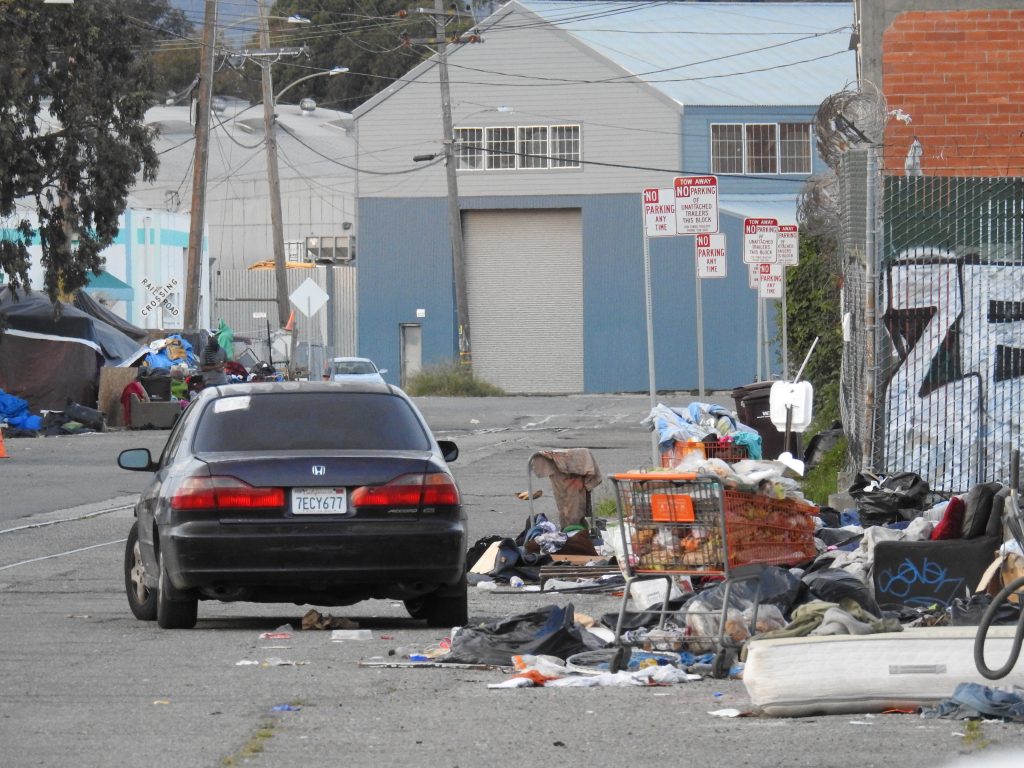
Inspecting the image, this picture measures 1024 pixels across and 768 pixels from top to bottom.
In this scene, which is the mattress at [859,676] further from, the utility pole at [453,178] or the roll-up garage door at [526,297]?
the roll-up garage door at [526,297]

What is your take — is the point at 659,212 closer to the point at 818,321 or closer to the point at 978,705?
the point at 978,705

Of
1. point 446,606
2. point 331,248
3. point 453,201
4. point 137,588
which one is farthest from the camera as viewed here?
point 331,248

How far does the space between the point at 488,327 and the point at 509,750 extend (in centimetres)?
5557

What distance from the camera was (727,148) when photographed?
61.6 m

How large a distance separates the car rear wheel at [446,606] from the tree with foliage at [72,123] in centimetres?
2858

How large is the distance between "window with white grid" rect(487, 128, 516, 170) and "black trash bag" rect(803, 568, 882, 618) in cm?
5273

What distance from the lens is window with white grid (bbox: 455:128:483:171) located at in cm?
6169

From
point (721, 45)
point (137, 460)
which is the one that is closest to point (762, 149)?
point (721, 45)

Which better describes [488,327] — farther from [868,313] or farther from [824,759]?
[824,759]

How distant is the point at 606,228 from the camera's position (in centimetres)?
6066

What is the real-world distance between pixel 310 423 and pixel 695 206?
811 cm

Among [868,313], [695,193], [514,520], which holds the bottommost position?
[514,520]

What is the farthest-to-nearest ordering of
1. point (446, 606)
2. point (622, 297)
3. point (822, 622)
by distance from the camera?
point (622, 297) < point (446, 606) < point (822, 622)

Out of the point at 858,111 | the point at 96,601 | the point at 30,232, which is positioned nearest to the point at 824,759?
the point at 96,601
